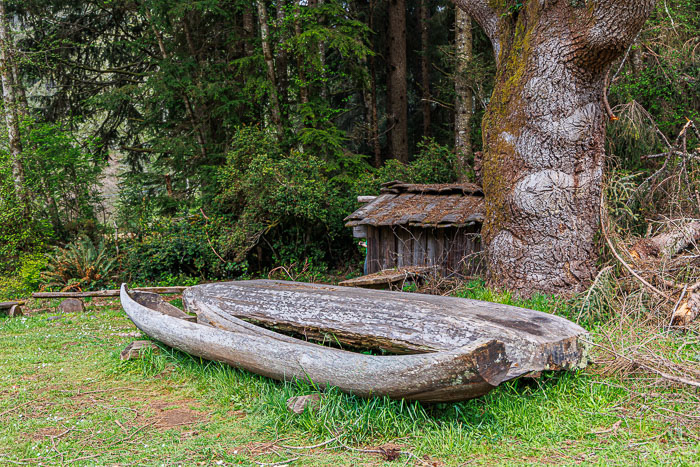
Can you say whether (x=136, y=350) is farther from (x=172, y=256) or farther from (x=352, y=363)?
(x=172, y=256)

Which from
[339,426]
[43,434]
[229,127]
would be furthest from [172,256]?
[339,426]

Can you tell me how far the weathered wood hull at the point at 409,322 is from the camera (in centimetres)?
405

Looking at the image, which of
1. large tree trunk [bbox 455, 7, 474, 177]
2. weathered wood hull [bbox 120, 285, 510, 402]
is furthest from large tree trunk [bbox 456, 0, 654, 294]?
large tree trunk [bbox 455, 7, 474, 177]

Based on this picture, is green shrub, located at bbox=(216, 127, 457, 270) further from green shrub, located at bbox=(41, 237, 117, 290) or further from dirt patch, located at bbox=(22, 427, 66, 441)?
dirt patch, located at bbox=(22, 427, 66, 441)

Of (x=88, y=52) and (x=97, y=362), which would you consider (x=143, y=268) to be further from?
(x=88, y=52)

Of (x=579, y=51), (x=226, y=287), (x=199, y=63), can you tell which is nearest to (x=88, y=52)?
(x=199, y=63)

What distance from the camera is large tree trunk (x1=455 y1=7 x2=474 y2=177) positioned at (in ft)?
42.7

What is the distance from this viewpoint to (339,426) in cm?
393

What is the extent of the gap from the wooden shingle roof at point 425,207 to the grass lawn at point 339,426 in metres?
3.87

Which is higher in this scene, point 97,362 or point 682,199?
point 682,199

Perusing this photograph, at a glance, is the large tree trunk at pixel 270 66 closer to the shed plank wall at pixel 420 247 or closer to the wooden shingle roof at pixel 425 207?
the wooden shingle roof at pixel 425 207

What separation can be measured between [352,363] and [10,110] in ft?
42.4

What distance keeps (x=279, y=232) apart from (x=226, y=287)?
6.31m

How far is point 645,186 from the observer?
7.55m
